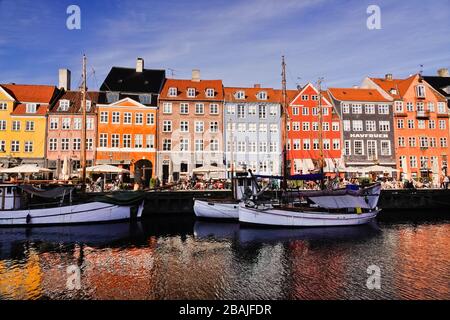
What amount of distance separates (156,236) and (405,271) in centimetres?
1539

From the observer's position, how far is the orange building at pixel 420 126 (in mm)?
49719

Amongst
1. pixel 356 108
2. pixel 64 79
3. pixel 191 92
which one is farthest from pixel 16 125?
pixel 356 108

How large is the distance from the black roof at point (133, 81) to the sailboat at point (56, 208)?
22.6 meters

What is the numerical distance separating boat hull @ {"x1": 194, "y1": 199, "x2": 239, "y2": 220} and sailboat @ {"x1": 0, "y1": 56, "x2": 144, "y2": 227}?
5.44 metres

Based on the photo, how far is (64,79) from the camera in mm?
49781

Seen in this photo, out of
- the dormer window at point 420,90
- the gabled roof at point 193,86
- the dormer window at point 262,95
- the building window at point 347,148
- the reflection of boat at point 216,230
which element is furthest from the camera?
the dormer window at point 420,90

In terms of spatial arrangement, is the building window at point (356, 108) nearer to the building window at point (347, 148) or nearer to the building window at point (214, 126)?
the building window at point (347, 148)

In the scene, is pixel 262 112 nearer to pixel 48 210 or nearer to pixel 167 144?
pixel 167 144

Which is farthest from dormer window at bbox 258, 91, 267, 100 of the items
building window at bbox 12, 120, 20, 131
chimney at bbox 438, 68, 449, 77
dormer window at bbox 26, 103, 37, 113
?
chimney at bbox 438, 68, 449, 77

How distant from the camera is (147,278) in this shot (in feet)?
44.1

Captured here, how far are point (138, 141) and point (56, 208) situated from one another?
20368mm

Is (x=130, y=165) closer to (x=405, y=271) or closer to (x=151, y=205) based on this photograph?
(x=151, y=205)

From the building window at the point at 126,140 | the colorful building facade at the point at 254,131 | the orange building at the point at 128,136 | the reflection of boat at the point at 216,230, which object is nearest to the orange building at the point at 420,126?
the colorful building facade at the point at 254,131
